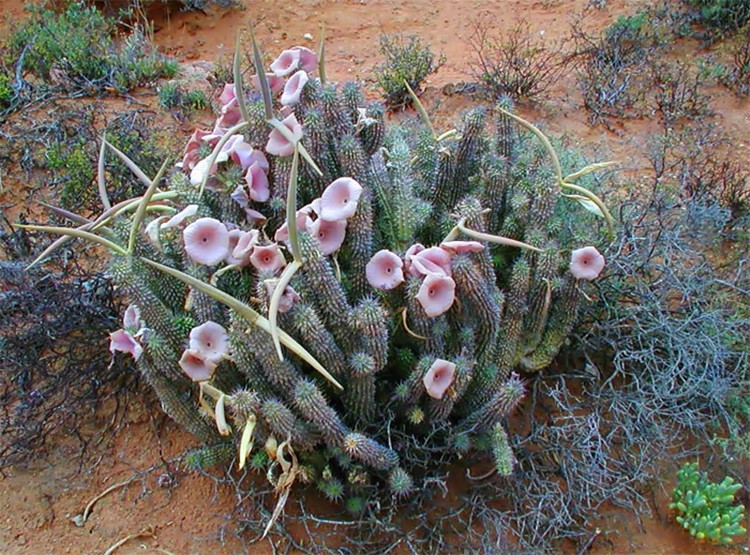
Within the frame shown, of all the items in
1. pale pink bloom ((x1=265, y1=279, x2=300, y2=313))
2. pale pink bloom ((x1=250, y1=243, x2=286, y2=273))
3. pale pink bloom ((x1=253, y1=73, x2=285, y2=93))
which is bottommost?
pale pink bloom ((x1=265, y1=279, x2=300, y2=313))

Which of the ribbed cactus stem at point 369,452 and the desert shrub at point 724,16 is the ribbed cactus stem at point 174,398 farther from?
the desert shrub at point 724,16

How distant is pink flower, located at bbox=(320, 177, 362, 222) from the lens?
2.24 metres

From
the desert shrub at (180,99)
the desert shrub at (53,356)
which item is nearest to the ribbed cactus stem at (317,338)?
the desert shrub at (53,356)

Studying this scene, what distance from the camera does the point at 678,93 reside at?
4.72m

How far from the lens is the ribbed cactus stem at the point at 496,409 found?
2.28m

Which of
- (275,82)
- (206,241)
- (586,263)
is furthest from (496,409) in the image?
(275,82)

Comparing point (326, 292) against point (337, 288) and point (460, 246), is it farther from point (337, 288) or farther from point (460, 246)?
point (460, 246)

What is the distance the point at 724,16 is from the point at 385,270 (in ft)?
14.4

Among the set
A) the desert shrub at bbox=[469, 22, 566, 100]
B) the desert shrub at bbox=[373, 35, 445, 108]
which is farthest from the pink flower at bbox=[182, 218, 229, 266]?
the desert shrub at bbox=[469, 22, 566, 100]

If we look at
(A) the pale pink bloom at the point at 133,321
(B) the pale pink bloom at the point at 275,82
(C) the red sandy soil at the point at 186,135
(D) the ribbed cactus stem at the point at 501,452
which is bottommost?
(C) the red sandy soil at the point at 186,135

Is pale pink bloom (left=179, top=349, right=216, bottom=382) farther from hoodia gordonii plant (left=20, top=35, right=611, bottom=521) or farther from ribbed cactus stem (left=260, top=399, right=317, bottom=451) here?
ribbed cactus stem (left=260, top=399, right=317, bottom=451)

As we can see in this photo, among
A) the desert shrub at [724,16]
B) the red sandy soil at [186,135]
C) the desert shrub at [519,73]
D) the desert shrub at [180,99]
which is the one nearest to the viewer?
the red sandy soil at [186,135]

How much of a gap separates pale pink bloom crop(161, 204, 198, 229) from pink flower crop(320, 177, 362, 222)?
1.44ft

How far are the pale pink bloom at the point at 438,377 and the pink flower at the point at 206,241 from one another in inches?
30.0
